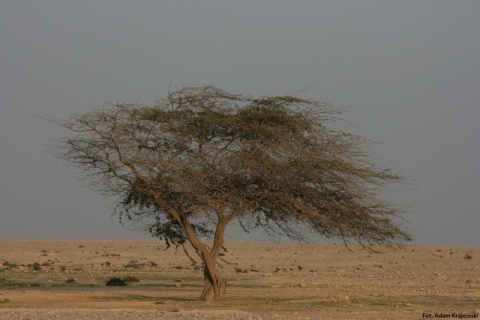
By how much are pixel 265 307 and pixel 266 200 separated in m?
3.14

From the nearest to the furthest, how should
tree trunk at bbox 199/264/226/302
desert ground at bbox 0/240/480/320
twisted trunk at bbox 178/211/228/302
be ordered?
desert ground at bbox 0/240/480/320
twisted trunk at bbox 178/211/228/302
tree trunk at bbox 199/264/226/302

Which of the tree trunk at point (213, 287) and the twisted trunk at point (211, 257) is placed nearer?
the twisted trunk at point (211, 257)

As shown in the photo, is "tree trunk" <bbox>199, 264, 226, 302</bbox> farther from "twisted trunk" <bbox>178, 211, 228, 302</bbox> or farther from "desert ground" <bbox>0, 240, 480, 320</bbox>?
"desert ground" <bbox>0, 240, 480, 320</bbox>

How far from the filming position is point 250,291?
34.3 m

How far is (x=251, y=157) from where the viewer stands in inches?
→ 1042

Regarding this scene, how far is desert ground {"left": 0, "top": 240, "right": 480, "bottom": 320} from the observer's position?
77.5 ft

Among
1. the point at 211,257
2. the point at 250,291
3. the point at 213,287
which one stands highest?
the point at 211,257

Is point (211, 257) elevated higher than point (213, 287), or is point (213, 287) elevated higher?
point (211, 257)

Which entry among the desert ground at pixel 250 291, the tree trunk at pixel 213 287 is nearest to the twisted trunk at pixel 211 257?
the tree trunk at pixel 213 287

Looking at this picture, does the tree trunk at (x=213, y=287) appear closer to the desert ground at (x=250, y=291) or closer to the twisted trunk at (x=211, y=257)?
the twisted trunk at (x=211, y=257)

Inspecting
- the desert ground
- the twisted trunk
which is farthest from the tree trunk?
the desert ground

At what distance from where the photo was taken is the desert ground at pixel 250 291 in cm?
2361

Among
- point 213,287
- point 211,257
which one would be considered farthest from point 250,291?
point 211,257

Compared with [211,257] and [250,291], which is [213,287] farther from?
[250,291]
